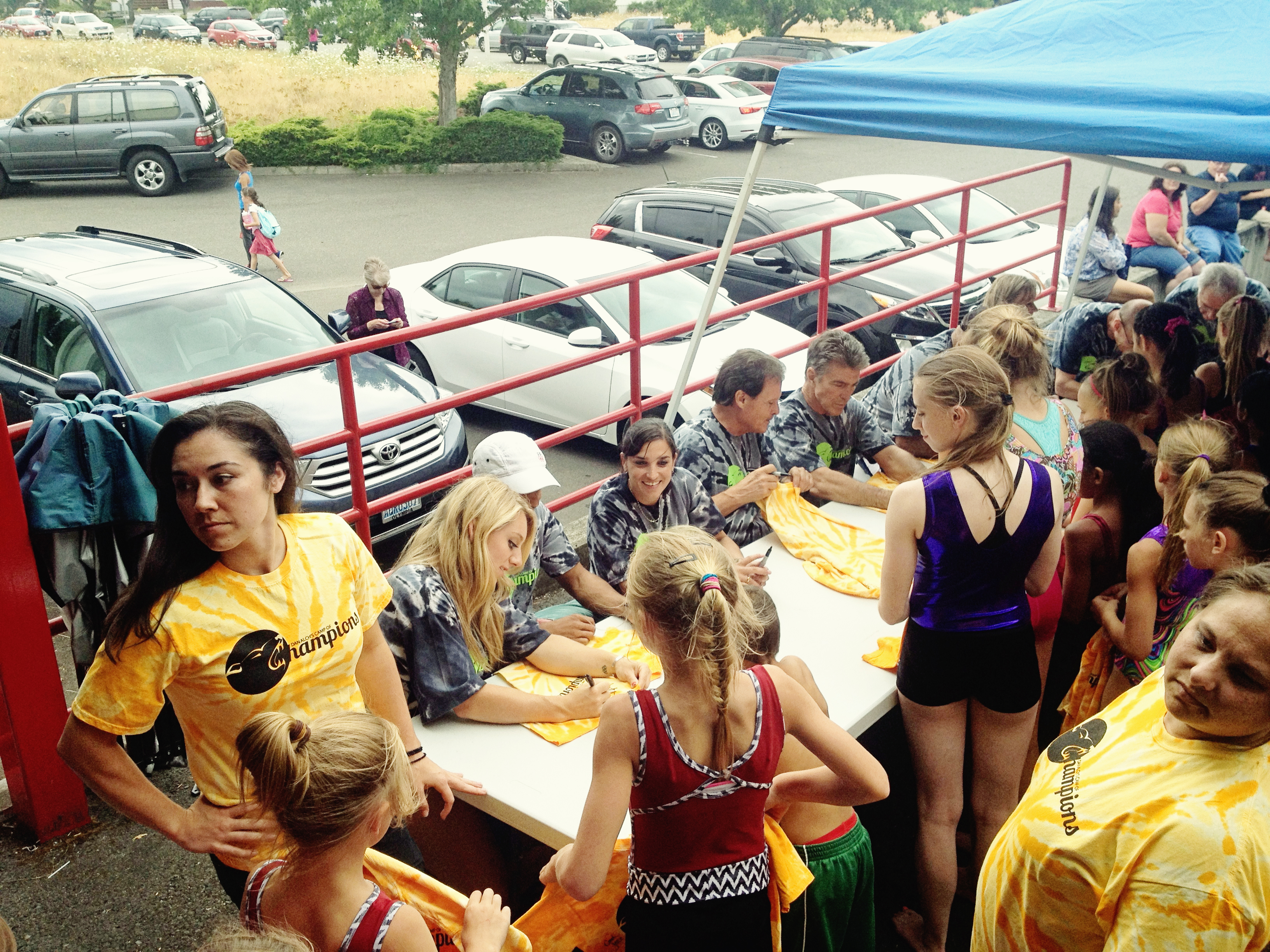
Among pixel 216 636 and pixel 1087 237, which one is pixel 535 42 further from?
pixel 216 636

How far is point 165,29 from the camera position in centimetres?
4009

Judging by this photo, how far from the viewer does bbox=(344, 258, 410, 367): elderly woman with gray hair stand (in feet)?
27.5

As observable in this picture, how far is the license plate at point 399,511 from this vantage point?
19.3 ft

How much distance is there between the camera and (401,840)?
268 cm

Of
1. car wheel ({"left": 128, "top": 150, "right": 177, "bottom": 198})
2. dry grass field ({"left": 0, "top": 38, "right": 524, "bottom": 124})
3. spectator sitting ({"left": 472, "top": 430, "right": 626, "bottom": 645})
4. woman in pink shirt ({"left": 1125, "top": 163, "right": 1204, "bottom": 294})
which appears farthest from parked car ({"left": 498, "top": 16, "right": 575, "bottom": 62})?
spectator sitting ({"left": 472, "top": 430, "right": 626, "bottom": 645})

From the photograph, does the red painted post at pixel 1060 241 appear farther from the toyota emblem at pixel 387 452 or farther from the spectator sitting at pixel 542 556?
the spectator sitting at pixel 542 556

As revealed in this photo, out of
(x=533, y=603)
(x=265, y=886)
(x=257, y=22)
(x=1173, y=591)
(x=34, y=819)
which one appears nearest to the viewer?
(x=265, y=886)

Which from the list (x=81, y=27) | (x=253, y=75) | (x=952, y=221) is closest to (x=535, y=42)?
(x=253, y=75)

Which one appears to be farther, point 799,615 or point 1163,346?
point 1163,346

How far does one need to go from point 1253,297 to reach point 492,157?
63.3 feet

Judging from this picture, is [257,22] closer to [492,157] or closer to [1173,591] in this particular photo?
[492,157]

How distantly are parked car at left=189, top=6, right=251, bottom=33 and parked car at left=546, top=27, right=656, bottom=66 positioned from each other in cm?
1419

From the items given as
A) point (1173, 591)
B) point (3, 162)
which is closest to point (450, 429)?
point (1173, 591)

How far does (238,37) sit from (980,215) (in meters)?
36.6
